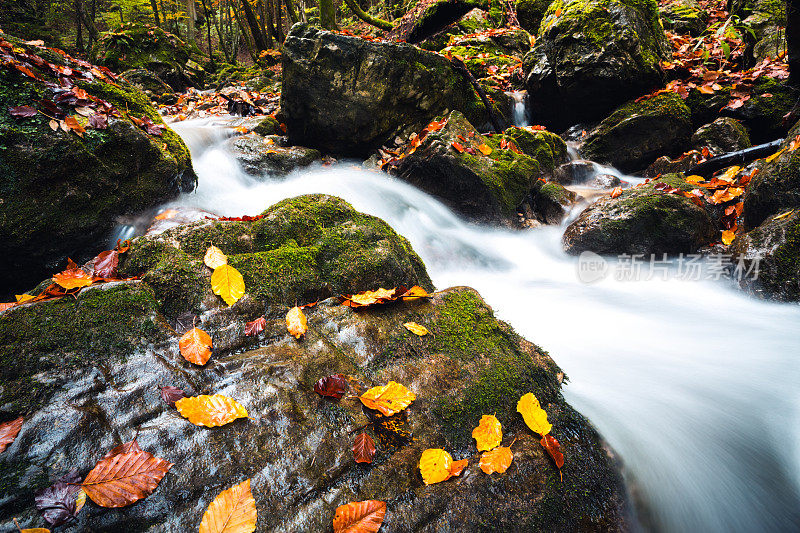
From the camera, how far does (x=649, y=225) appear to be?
4.78m

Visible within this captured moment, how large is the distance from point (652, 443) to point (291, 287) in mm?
2584

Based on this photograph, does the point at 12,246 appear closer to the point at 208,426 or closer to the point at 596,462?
the point at 208,426

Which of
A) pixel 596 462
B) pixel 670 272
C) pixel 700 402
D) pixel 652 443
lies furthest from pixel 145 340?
pixel 670 272

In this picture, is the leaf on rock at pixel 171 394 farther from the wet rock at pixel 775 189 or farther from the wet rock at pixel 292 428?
the wet rock at pixel 775 189

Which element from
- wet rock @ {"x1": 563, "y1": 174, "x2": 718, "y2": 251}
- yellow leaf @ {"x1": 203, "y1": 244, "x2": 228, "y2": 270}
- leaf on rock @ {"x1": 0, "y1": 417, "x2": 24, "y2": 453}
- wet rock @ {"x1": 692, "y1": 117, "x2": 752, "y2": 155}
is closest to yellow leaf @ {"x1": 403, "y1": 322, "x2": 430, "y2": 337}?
yellow leaf @ {"x1": 203, "y1": 244, "x2": 228, "y2": 270}

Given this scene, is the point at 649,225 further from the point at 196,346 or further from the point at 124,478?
the point at 124,478

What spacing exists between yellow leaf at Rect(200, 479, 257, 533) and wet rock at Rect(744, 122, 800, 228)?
590 cm

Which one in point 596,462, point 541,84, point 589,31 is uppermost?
point 589,31

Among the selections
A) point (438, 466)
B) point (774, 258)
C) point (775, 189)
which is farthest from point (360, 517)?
point (775, 189)

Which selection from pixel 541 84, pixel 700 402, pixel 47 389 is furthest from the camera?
pixel 541 84

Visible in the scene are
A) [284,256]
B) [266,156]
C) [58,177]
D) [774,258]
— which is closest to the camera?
[284,256]

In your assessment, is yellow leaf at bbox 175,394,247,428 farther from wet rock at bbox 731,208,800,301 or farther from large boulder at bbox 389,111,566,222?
wet rock at bbox 731,208,800,301

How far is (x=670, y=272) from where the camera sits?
4.70 m

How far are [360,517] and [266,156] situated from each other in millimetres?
6591
